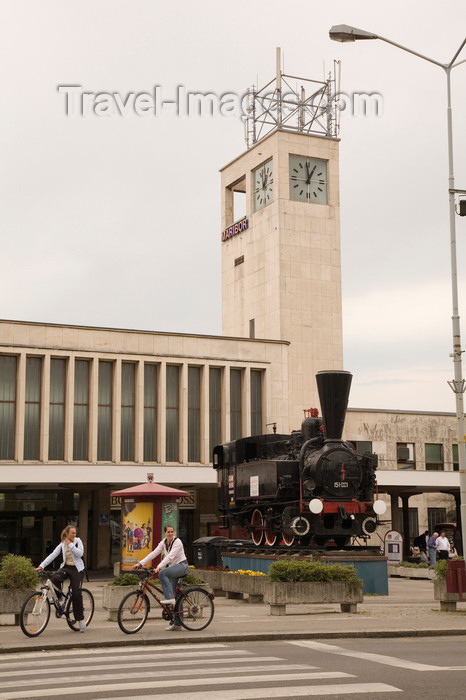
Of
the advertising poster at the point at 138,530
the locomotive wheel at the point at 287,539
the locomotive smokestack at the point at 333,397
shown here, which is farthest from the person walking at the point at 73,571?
the locomotive smokestack at the point at 333,397

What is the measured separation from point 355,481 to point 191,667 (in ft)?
47.7

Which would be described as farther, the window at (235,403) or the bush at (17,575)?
the window at (235,403)

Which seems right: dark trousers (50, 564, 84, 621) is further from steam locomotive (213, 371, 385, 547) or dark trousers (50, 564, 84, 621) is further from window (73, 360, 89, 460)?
window (73, 360, 89, 460)

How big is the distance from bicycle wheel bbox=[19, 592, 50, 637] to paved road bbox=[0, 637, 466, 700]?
1299 millimetres

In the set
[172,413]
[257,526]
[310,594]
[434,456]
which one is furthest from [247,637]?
[434,456]

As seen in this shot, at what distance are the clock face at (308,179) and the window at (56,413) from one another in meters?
22.9

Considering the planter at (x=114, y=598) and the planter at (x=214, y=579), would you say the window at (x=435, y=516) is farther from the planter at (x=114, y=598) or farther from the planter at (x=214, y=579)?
the planter at (x=114, y=598)

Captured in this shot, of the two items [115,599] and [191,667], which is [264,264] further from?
[191,667]

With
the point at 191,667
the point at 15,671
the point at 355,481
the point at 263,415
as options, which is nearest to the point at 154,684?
the point at 191,667

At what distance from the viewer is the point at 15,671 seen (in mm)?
11398

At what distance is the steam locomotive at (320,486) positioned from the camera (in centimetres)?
2502

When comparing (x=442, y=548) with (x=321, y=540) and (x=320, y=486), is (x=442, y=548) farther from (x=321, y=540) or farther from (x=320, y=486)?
(x=320, y=486)

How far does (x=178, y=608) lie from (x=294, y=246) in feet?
141

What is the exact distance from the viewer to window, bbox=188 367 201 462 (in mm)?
43125
